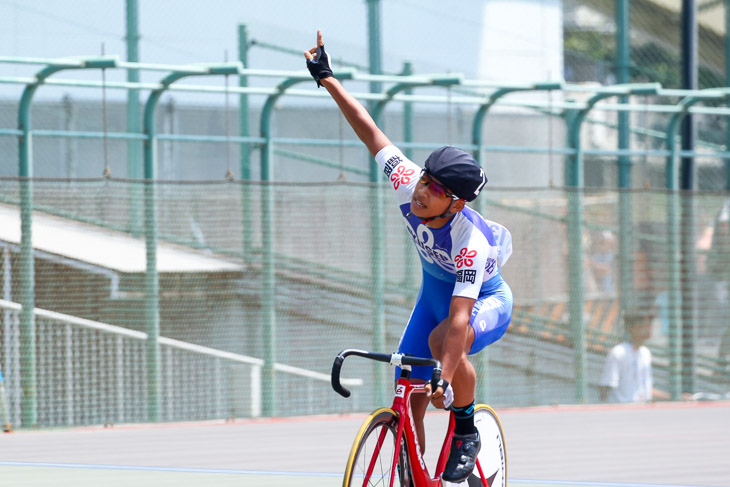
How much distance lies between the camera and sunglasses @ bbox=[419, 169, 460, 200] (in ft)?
16.0

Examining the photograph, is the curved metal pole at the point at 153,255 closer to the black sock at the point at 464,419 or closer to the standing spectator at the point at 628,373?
the standing spectator at the point at 628,373

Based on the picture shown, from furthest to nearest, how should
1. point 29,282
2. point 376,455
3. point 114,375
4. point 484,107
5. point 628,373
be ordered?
1. point 628,373
2. point 484,107
3. point 114,375
4. point 29,282
5. point 376,455

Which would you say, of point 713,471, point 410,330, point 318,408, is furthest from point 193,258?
point 410,330

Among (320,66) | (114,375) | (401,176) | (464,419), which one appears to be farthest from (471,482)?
(114,375)

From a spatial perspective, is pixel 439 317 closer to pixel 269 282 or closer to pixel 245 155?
pixel 269 282

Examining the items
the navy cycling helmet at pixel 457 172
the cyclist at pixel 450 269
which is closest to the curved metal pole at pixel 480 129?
the cyclist at pixel 450 269

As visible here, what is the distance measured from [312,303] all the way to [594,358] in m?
3.07

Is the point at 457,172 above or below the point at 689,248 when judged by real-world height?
above

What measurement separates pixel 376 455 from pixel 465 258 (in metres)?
0.84

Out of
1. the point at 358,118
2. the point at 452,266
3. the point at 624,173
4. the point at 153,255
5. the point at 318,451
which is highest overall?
the point at 624,173

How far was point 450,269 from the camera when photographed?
512cm

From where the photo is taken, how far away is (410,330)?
5293 millimetres

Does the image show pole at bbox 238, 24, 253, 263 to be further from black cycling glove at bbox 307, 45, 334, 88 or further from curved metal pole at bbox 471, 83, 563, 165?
black cycling glove at bbox 307, 45, 334, 88

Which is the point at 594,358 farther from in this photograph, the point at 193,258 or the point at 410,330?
the point at 410,330
